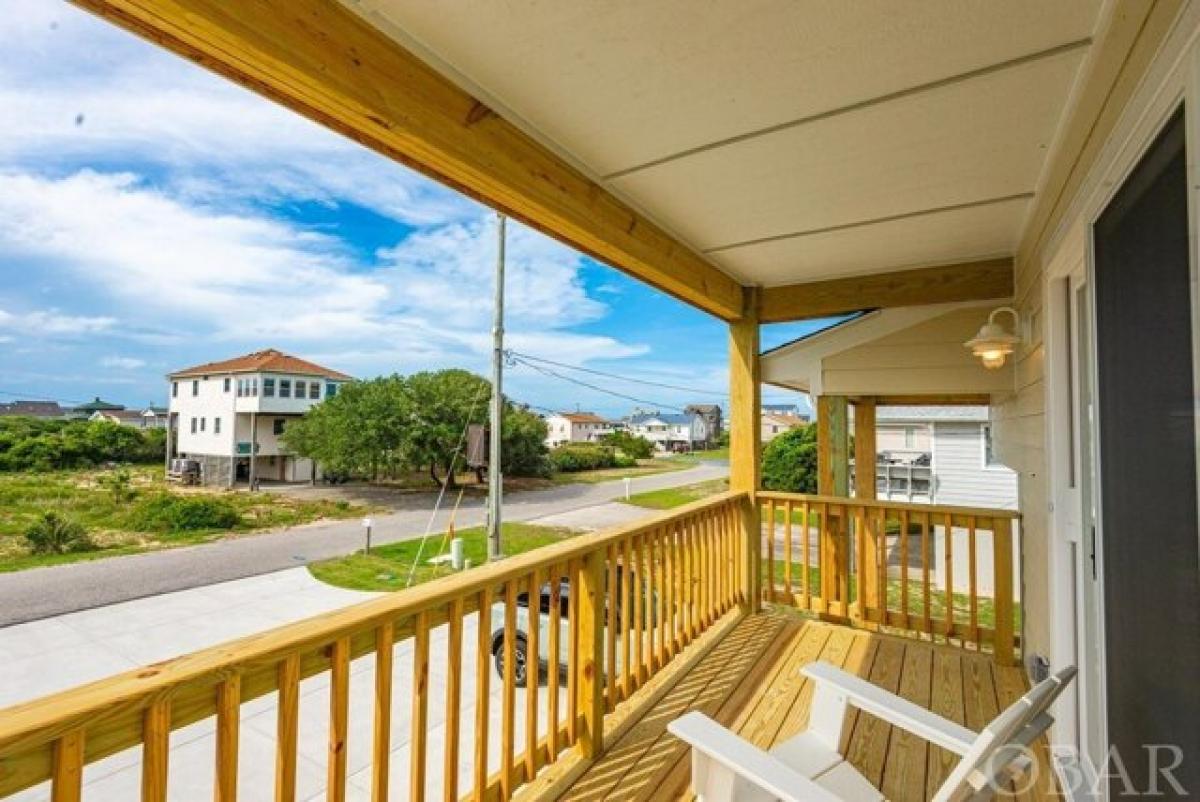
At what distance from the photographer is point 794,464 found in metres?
15.4

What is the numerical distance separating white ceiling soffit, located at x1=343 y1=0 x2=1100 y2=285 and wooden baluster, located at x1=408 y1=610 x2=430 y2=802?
61.1 inches

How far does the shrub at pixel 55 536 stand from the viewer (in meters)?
13.4

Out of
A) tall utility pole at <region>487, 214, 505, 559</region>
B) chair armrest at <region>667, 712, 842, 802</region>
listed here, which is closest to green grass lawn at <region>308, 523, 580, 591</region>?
tall utility pole at <region>487, 214, 505, 559</region>

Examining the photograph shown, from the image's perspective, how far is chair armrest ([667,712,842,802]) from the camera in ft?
3.84

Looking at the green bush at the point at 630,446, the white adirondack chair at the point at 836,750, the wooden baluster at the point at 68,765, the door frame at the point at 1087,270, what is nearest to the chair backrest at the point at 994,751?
the white adirondack chair at the point at 836,750

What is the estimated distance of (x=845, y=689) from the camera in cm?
165

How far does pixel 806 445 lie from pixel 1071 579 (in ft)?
46.8

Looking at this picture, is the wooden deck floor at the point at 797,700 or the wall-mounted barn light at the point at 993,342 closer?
the wooden deck floor at the point at 797,700

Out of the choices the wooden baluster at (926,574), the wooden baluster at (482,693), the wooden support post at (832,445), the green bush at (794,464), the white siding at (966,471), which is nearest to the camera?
the wooden baluster at (482,693)

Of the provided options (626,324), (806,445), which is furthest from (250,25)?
(626,324)

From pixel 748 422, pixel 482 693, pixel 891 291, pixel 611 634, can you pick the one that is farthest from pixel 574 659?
pixel 891 291

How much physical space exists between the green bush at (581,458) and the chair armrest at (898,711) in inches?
1045

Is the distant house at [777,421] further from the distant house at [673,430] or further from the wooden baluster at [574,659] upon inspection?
the wooden baluster at [574,659]

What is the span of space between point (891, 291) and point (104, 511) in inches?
916
